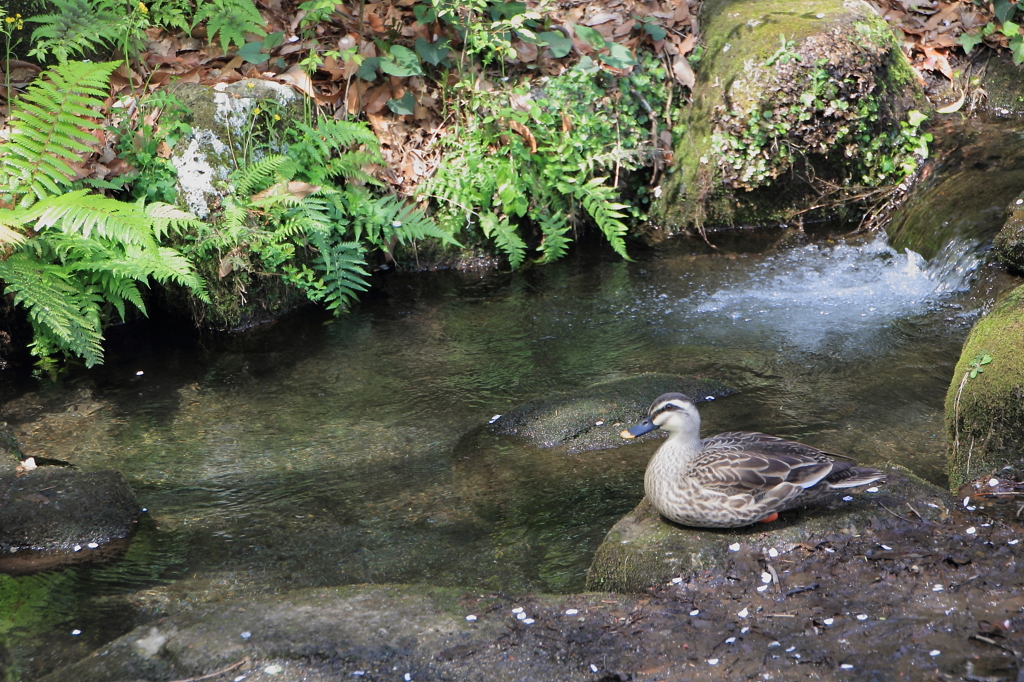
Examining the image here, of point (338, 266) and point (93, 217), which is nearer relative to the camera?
point (93, 217)

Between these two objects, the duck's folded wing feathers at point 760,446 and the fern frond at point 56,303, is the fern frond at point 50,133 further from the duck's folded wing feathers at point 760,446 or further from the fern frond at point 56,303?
the duck's folded wing feathers at point 760,446

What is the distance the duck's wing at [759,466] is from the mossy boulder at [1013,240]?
136 inches

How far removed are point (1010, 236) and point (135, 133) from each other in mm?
7149

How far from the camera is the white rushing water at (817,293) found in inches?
281

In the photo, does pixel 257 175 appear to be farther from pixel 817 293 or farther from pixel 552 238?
pixel 817 293

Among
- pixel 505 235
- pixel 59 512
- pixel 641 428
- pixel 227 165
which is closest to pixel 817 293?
pixel 505 235

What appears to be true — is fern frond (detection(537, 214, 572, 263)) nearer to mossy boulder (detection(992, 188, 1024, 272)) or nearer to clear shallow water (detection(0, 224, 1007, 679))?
clear shallow water (detection(0, 224, 1007, 679))

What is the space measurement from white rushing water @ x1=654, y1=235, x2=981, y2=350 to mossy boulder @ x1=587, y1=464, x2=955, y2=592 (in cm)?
283

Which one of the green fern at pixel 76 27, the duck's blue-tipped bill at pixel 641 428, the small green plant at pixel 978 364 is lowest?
the duck's blue-tipped bill at pixel 641 428

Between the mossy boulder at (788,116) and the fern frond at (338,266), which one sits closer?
the fern frond at (338,266)

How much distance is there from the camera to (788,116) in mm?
8797

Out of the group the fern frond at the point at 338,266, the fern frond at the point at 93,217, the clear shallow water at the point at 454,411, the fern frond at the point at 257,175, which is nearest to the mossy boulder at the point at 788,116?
the clear shallow water at the point at 454,411

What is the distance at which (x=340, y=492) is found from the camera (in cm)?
537

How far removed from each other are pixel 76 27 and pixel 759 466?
713 centimetres
